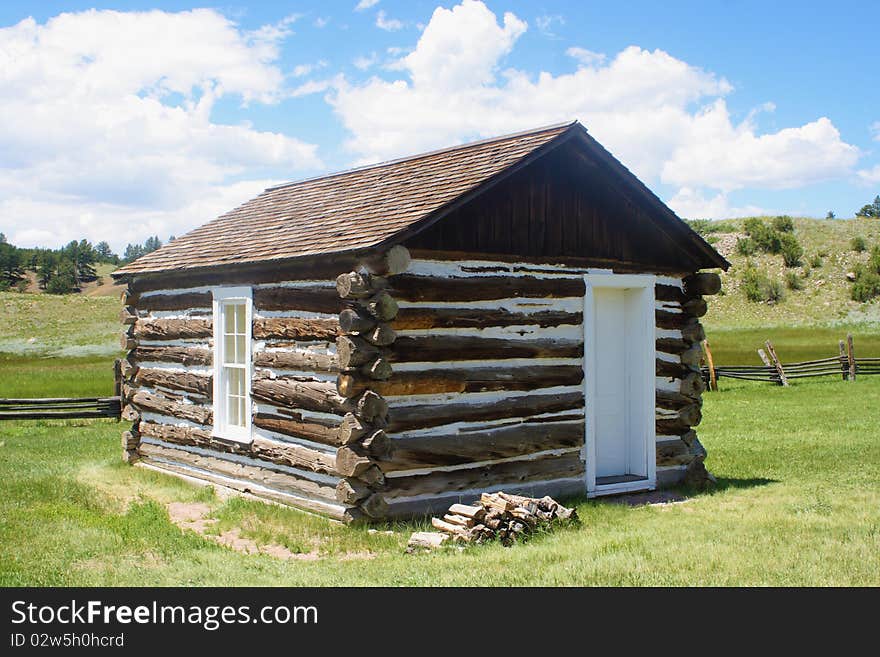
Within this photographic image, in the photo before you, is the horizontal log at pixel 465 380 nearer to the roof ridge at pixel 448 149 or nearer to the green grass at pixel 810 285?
the roof ridge at pixel 448 149

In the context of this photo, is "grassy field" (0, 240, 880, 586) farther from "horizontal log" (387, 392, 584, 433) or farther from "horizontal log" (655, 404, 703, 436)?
"horizontal log" (387, 392, 584, 433)

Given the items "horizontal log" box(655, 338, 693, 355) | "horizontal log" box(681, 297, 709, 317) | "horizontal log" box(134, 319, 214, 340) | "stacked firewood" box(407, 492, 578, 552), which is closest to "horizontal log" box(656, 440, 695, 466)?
"horizontal log" box(655, 338, 693, 355)

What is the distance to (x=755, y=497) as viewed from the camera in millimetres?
10727

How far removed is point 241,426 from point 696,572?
20.2 feet

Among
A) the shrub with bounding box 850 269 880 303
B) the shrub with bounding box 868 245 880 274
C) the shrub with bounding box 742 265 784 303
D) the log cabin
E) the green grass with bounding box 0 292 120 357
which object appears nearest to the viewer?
the log cabin

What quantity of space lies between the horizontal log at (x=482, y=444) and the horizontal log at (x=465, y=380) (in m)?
0.47

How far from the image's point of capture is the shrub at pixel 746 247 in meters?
58.2

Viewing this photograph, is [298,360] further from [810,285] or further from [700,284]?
[810,285]

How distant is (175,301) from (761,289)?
150ft

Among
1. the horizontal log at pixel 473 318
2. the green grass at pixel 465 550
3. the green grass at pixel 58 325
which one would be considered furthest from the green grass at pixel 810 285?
the horizontal log at pixel 473 318

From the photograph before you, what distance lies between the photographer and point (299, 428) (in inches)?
389

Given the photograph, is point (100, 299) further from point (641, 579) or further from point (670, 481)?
point (641, 579)

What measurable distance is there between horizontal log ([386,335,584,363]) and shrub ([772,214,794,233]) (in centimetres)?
5493

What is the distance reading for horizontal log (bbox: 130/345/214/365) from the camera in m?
11.8
